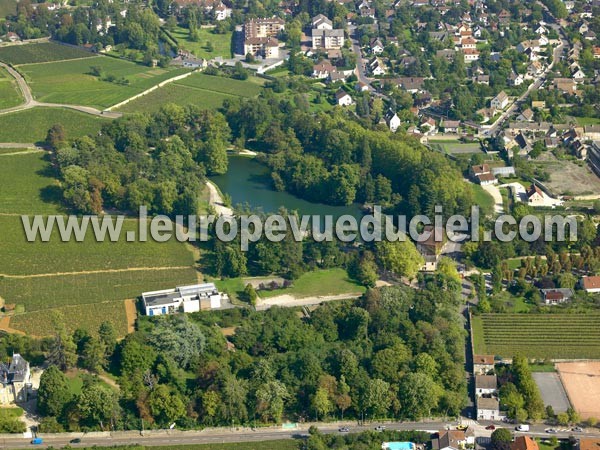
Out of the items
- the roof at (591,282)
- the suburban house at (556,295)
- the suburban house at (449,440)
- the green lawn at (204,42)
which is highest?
the green lawn at (204,42)

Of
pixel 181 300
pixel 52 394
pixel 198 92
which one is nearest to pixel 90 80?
pixel 198 92

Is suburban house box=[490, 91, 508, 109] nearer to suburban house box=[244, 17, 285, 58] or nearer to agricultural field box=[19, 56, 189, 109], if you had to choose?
suburban house box=[244, 17, 285, 58]

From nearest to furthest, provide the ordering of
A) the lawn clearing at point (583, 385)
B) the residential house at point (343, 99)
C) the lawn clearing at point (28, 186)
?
the lawn clearing at point (583, 385) → the lawn clearing at point (28, 186) → the residential house at point (343, 99)

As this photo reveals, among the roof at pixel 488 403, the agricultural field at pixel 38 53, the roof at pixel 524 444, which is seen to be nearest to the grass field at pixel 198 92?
the agricultural field at pixel 38 53

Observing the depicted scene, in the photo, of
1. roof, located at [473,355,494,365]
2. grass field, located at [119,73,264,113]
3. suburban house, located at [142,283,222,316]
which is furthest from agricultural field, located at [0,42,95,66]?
roof, located at [473,355,494,365]

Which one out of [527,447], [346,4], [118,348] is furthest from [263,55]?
[527,447]

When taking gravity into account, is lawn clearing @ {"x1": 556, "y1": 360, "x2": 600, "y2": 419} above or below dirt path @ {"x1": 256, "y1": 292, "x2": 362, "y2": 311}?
below

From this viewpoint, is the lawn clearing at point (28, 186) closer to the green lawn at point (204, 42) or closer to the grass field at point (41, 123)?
the grass field at point (41, 123)
